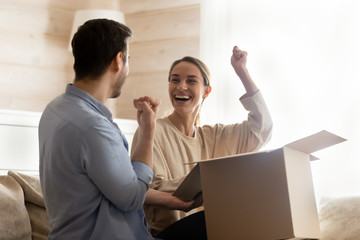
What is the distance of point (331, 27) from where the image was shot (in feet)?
8.65

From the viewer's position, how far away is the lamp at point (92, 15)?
3293mm

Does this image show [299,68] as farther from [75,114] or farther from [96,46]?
[75,114]

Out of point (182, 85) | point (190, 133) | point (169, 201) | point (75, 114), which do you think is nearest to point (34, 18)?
point (182, 85)

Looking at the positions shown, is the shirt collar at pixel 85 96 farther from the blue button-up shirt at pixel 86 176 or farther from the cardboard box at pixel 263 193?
the cardboard box at pixel 263 193

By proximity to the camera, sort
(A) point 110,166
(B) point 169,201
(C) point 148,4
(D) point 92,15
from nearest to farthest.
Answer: (A) point 110,166
(B) point 169,201
(D) point 92,15
(C) point 148,4

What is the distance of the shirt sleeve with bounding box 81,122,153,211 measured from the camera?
1.39 metres

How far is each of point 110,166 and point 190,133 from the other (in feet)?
2.72

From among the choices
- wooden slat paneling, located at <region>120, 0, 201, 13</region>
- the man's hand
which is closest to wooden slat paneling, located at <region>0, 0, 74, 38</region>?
wooden slat paneling, located at <region>120, 0, 201, 13</region>

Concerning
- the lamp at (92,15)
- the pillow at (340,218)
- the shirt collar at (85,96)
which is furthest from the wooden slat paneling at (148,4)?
the shirt collar at (85,96)

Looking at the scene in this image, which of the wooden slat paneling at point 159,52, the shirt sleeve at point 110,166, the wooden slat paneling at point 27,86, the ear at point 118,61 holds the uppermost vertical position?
the wooden slat paneling at point 159,52

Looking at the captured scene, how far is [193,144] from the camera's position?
7.02ft

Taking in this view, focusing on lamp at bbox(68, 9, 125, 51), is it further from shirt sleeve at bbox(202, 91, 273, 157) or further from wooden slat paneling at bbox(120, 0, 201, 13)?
shirt sleeve at bbox(202, 91, 273, 157)

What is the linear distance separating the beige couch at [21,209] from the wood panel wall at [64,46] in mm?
1403

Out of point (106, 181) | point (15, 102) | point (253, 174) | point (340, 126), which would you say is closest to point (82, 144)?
point (106, 181)
